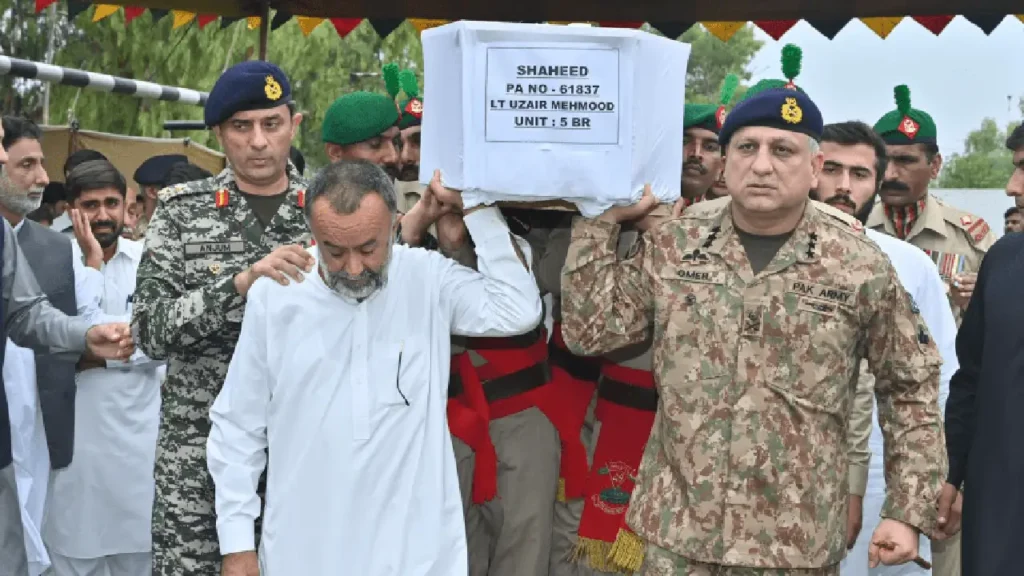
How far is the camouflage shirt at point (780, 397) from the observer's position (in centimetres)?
360

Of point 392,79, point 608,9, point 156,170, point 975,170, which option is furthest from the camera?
point 975,170

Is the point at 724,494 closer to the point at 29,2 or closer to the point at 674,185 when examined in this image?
the point at 674,185

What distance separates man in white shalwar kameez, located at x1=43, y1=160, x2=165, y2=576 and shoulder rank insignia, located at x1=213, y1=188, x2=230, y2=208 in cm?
205

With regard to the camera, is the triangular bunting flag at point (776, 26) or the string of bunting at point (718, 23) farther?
the triangular bunting flag at point (776, 26)

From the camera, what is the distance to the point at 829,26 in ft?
29.4

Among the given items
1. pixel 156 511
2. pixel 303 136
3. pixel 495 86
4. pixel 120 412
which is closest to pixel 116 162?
pixel 120 412

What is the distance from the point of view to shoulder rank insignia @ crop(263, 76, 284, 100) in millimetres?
4352

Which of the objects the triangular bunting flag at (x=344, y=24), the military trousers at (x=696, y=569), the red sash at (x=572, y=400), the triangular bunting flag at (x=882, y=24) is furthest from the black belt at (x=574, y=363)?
the triangular bunting flag at (x=344, y=24)

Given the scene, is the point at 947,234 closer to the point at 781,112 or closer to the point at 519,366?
the point at 519,366

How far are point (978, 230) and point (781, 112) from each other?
354 centimetres

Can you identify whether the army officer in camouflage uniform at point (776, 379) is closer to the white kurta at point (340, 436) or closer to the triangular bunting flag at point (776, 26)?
the white kurta at point (340, 436)

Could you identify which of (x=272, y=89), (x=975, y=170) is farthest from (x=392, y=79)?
(x=975, y=170)

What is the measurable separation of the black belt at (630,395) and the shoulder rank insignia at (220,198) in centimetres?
153

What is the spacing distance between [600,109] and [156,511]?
6.62 feet
